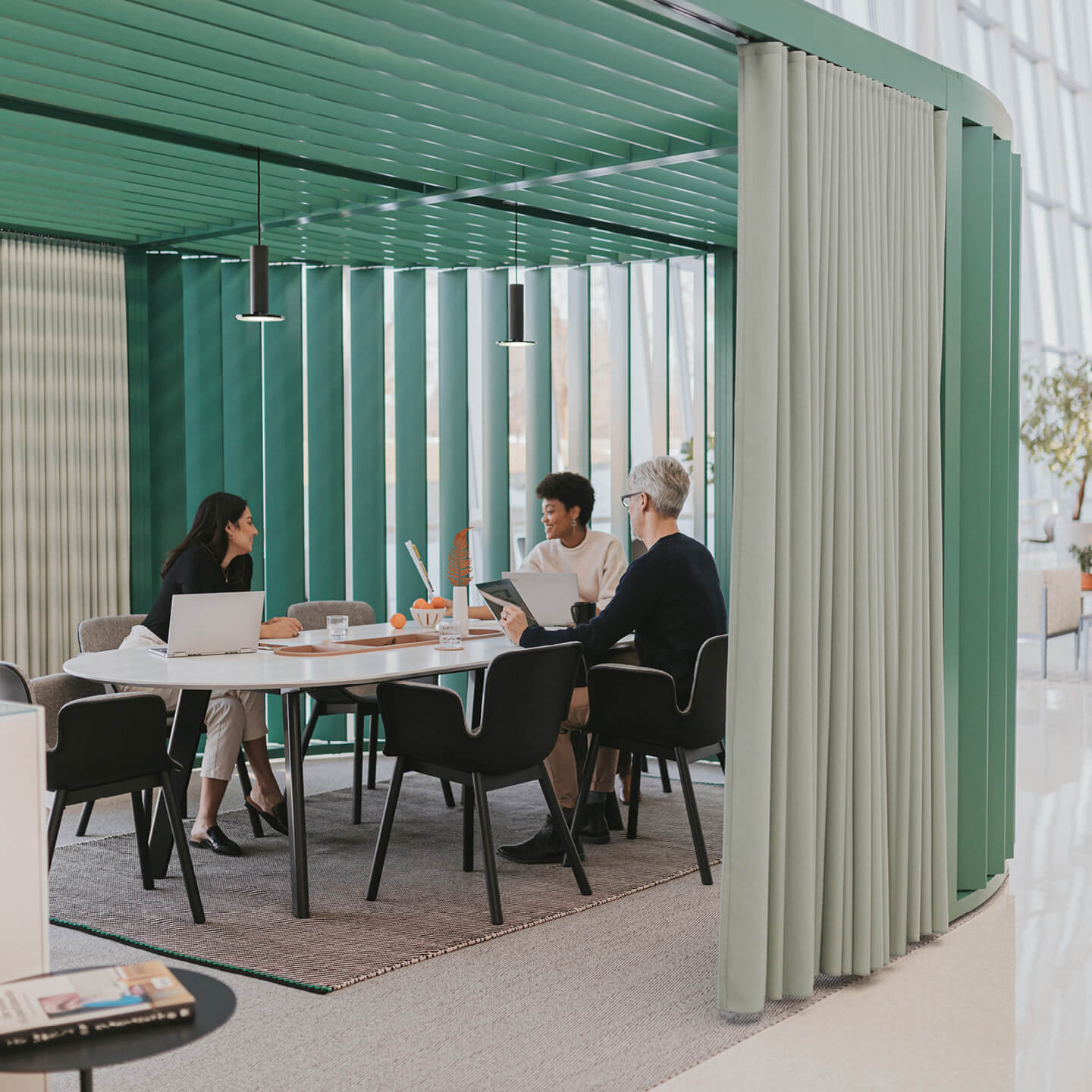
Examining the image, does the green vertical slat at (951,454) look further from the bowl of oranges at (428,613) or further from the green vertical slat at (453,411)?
the green vertical slat at (453,411)

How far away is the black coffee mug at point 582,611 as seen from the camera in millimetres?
5367

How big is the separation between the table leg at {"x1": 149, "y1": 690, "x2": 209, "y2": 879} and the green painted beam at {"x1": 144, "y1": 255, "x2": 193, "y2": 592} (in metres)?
2.45

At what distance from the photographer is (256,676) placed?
4.29m

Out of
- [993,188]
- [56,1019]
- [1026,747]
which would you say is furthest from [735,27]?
[1026,747]

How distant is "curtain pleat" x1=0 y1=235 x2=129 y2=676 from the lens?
21.7 feet

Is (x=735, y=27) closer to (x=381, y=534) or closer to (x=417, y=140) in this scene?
(x=417, y=140)

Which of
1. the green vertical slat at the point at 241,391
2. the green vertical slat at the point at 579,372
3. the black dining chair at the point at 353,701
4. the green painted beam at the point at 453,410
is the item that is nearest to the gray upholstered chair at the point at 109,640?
the black dining chair at the point at 353,701

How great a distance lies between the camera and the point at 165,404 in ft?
23.5

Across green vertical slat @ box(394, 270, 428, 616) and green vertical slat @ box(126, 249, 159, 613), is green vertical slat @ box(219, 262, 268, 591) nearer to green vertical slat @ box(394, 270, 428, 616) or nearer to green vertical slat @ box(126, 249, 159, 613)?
green vertical slat @ box(126, 249, 159, 613)

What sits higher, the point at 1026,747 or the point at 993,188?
the point at 993,188

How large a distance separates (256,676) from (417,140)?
7.58 ft

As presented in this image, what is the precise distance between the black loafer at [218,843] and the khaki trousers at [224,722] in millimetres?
213

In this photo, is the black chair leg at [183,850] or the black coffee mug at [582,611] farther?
the black coffee mug at [582,611]

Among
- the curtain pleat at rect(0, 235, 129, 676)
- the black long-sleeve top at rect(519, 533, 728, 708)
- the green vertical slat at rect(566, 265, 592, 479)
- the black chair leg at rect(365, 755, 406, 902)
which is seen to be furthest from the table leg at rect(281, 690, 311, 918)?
the green vertical slat at rect(566, 265, 592, 479)
